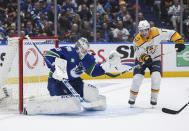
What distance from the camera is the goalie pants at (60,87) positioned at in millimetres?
4855

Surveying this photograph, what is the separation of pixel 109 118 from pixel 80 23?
451cm

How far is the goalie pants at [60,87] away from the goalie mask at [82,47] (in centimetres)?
35

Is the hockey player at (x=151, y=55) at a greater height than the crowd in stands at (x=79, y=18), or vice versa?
the crowd in stands at (x=79, y=18)

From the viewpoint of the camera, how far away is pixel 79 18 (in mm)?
8781

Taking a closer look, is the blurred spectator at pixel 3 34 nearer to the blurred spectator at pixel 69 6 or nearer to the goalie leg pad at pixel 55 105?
the blurred spectator at pixel 69 6

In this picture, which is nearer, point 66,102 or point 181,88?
point 66,102

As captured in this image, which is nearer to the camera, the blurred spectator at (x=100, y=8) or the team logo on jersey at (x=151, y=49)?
the team logo on jersey at (x=151, y=49)

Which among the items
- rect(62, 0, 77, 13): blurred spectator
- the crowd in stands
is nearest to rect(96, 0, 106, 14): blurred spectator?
the crowd in stands

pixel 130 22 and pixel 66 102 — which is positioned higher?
pixel 130 22

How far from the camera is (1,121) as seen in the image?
4363mm

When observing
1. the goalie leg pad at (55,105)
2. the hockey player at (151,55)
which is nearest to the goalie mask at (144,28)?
the hockey player at (151,55)

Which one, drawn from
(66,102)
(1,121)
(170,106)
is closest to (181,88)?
(170,106)

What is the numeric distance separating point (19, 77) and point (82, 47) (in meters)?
0.81

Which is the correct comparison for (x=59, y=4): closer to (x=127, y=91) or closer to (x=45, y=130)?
(x=127, y=91)
